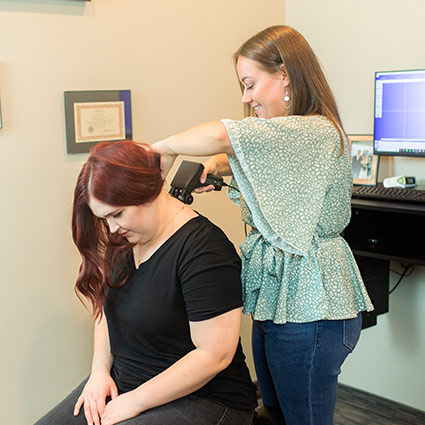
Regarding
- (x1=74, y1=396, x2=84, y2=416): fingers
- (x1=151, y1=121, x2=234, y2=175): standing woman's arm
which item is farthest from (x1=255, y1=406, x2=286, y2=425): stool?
(x1=151, y1=121, x2=234, y2=175): standing woman's arm

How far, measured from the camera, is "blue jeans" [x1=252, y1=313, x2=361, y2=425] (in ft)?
5.18

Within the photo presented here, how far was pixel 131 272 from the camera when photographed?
1.64 metres

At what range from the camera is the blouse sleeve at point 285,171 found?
145cm

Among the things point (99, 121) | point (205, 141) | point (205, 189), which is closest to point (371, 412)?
point (205, 189)

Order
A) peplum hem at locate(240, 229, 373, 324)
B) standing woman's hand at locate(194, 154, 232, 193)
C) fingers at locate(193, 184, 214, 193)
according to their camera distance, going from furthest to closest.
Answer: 1. standing woman's hand at locate(194, 154, 232, 193)
2. fingers at locate(193, 184, 214, 193)
3. peplum hem at locate(240, 229, 373, 324)

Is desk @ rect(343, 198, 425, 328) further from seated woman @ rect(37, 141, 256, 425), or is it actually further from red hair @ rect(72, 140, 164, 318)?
→ red hair @ rect(72, 140, 164, 318)

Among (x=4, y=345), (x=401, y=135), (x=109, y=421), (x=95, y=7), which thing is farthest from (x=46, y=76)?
(x=401, y=135)

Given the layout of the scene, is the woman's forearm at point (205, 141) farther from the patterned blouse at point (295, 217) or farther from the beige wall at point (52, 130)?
the beige wall at point (52, 130)

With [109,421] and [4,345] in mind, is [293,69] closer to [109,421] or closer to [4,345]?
[109,421]

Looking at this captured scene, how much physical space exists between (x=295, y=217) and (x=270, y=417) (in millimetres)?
551

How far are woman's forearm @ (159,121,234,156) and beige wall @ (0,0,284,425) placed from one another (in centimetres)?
81

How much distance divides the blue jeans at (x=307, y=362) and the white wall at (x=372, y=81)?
3.90 feet

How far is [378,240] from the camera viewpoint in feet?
8.14

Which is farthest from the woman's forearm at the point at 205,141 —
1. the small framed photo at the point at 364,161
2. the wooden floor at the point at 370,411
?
the wooden floor at the point at 370,411
